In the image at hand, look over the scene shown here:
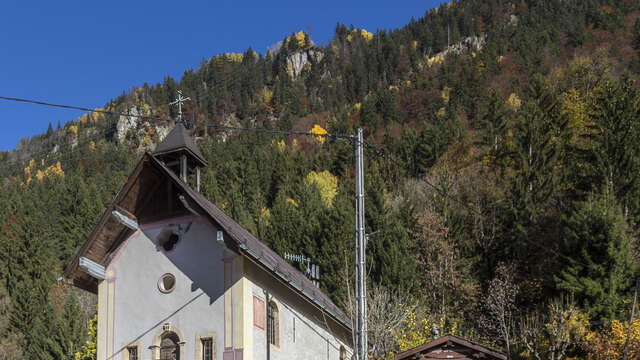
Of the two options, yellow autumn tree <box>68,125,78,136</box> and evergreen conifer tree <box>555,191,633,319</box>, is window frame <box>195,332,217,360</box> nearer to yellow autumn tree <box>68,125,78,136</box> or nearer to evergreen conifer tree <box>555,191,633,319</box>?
evergreen conifer tree <box>555,191,633,319</box>

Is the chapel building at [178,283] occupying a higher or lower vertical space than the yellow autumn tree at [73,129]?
lower

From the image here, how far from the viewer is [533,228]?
151 ft

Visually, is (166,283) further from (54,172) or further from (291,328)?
(54,172)

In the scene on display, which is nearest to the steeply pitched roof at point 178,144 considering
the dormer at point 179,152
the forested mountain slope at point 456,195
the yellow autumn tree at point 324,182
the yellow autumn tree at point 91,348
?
the dormer at point 179,152

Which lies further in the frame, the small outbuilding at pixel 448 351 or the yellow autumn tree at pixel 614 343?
the yellow autumn tree at pixel 614 343

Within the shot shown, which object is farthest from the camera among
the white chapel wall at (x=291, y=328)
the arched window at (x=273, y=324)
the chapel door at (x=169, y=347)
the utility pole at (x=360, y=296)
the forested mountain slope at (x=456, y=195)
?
the forested mountain slope at (x=456, y=195)

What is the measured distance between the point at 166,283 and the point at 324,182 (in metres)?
50.7

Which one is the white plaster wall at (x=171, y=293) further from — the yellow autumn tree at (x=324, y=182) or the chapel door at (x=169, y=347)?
the yellow autumn tree at (x=324, y=182)

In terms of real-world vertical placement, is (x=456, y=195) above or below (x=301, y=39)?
below

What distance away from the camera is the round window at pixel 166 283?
2397 cm

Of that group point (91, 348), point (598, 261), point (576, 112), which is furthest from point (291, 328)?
point (576, 112)

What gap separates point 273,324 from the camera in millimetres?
24672

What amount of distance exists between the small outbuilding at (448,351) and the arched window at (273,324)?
15.3 feet

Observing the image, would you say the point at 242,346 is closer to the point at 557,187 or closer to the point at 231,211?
the point at 557,187
